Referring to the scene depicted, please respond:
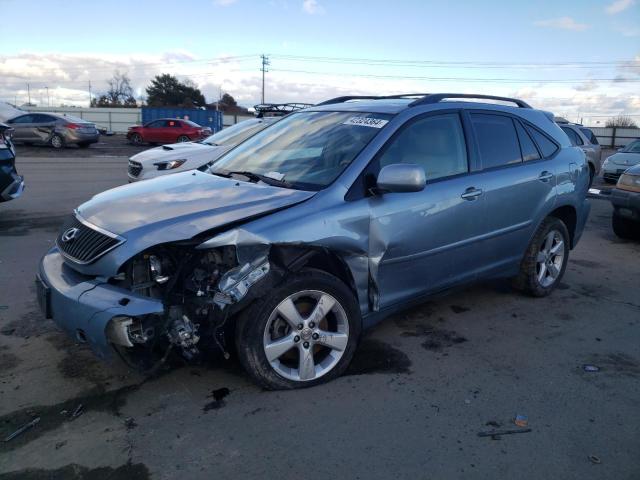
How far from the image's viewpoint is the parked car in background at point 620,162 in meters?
14.8

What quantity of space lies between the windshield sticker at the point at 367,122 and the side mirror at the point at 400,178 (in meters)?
0.54

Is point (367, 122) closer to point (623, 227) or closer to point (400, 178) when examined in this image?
point (400, 178)

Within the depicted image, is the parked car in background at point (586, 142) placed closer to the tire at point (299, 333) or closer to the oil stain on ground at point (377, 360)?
the oil stain on ground at point (377, 360)

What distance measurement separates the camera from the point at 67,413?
3018 mm

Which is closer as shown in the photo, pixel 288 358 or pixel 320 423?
pixel 320 423

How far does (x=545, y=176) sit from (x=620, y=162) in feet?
39.7

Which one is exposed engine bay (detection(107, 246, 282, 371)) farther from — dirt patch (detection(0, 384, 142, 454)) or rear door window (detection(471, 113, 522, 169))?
rear door window (detection(471, 113, 522, 169))

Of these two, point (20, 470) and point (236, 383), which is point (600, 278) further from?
point (20, 470)

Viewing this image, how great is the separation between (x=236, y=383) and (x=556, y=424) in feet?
6.24

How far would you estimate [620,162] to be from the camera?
1497cm

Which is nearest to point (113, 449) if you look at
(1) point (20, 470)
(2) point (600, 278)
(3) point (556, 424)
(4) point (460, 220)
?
(1) point (20, 470)

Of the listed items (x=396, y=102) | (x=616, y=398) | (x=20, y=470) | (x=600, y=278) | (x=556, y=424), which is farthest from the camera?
(x=600, y=278)

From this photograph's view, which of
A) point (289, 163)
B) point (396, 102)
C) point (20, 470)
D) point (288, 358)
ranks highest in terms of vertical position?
point (396, 102)

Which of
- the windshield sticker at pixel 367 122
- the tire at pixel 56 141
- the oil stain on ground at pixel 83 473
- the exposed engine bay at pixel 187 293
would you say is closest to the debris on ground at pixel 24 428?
the oil stain on ground at pixel 83 473
